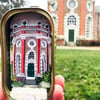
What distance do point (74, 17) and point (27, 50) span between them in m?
12.4

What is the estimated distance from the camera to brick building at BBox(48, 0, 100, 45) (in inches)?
527

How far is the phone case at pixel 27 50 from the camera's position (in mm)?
1618

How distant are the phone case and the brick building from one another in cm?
1165

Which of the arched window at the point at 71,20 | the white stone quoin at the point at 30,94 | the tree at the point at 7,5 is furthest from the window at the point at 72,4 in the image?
the white stone quoin at the point at 30,94

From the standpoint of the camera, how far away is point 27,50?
165cm

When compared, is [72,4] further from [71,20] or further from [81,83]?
[81,83]

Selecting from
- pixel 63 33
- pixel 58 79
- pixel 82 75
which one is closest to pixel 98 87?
pixel 82 75

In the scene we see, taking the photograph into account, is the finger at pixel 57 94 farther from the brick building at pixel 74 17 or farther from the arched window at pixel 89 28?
the arched window at pixel 89 28

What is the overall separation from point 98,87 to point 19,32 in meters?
1.31

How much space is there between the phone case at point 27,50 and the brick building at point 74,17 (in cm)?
1165

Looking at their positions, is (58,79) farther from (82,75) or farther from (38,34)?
(82,75)

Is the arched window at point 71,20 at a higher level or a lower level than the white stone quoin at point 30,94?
higher

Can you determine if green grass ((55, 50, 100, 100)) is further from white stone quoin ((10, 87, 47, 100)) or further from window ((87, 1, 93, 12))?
window ((87, 1, 93, 12))

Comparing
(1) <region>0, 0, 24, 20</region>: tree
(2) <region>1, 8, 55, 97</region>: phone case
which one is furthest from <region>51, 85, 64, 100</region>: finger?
(1) <region>0, 0, 24, 20</region>: tree
